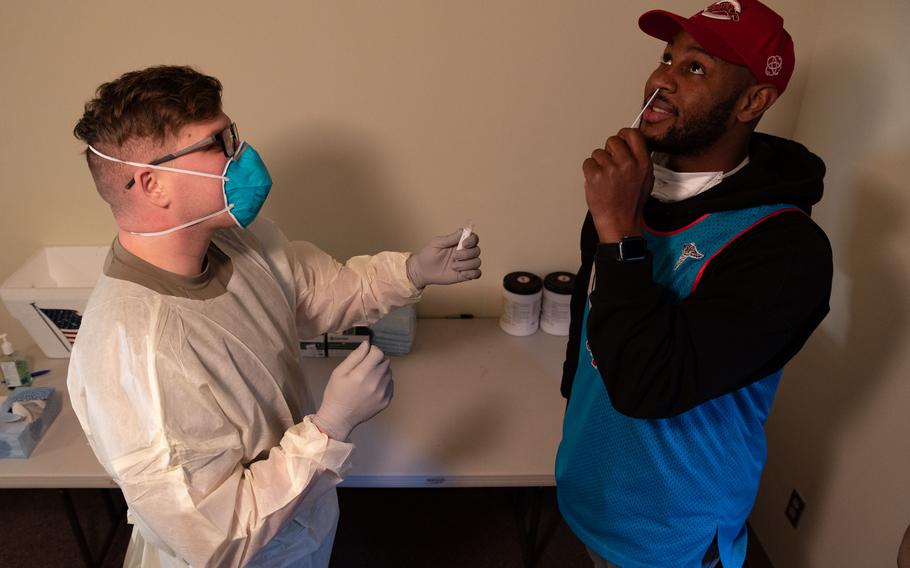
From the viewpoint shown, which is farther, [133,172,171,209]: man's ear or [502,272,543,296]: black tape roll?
[502,272,543,296]: black tape roll

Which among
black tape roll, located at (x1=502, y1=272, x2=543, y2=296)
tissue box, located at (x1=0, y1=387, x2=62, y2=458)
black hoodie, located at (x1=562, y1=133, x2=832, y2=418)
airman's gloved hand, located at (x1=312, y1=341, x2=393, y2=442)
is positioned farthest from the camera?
black tape roll, located at (x1=502, y1=272, x2=543, y2=296)

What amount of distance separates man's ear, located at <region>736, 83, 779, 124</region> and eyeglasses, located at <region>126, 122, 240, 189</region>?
3.12 feet

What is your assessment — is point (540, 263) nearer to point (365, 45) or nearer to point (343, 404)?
point (365, 45)

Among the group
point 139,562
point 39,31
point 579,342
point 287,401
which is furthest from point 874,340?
point 39,31

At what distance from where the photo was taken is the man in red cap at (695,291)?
970 mm

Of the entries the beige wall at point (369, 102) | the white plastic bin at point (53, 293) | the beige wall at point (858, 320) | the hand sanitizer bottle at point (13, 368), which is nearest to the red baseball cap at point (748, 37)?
the beige wall at point (858, 320)

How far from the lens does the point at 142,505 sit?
1.05m

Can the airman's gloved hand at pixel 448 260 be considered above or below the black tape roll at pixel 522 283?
above

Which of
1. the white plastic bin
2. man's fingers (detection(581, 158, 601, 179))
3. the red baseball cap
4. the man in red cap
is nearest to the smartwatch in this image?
the man in red cap

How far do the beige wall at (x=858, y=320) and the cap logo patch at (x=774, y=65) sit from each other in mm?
650

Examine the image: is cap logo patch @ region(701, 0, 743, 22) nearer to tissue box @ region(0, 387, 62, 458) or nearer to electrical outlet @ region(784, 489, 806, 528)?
electrical outlet @ region(784, 489, 806, 528)

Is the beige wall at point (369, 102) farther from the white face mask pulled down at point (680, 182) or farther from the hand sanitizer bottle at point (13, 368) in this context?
the white face mask pulled down at point (680, 182)

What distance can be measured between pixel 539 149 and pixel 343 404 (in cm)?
116

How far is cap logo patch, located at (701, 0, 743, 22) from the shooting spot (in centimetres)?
106
